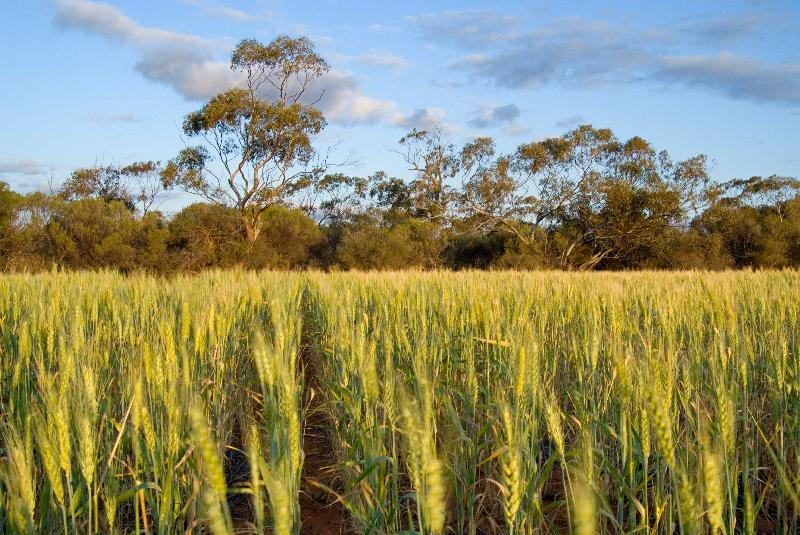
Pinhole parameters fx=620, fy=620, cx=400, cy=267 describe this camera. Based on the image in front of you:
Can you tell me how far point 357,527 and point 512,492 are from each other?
893 mm

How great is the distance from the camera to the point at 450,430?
1.99m

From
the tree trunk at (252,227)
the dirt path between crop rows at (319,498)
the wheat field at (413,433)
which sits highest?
the tree trunk at (252,227)

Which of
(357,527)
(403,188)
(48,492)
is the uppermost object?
(403,188)

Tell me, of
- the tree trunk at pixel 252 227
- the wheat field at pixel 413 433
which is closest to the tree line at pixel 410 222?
the tree trunk at pixel 252 227

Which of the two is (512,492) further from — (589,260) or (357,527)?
(589,260)

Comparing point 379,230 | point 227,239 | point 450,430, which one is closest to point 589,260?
point 379,230

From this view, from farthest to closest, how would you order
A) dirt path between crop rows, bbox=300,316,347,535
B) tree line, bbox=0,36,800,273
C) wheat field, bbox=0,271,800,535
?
tree line, bbox=0,36,800,273 → dirt path between crop rows, bbox=300,316,347,535 → wheat field, bbox=0,271,800,535

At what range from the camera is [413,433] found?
905 mm

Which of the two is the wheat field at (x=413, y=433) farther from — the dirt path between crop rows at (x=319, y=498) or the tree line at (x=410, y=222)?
the tree line at (x=410, y=222)

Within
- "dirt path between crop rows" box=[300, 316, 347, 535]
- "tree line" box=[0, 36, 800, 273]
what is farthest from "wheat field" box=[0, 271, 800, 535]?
"tree line" box=[0, 36, 800, 273]

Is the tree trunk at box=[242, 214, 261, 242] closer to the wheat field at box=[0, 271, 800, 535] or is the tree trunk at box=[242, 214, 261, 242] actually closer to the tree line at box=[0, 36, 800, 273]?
the tree line at box=[0, 36, 800, 273]

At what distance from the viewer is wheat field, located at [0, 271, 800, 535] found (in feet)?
3.73

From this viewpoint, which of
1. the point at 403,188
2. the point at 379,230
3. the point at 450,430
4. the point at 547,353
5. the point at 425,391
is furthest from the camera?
the point at 403,188

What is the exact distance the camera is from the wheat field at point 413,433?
1137 millimetres
